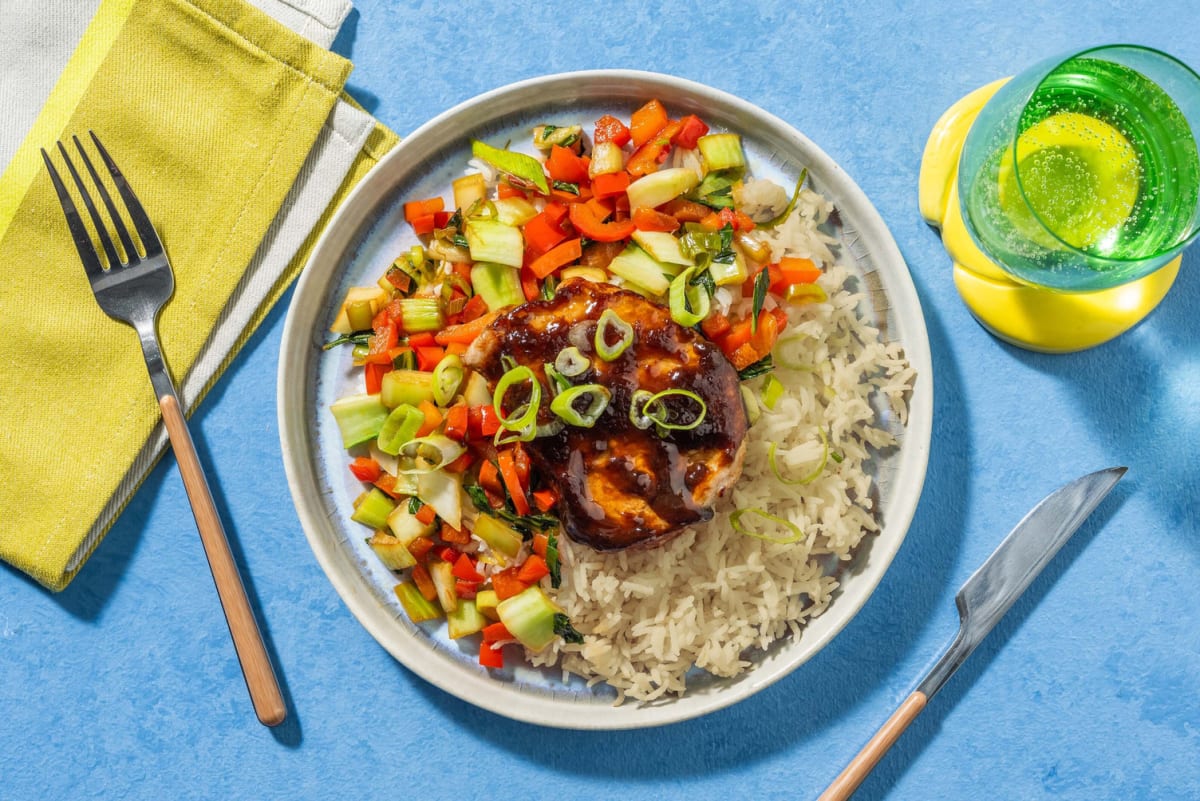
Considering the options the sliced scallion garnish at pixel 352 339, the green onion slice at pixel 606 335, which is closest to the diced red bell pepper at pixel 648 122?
the green onion slice at pixel 606 335

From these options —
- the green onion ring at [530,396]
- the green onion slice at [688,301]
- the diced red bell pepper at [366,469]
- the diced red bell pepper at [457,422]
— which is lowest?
the diced red bell pepper at [366,469]

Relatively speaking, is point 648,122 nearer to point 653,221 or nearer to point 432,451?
point 653,221

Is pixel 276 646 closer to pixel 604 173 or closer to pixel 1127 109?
pixel 604 173

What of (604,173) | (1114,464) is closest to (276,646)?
(604,173)

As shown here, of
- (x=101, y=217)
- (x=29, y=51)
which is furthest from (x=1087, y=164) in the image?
(x=29, y=51)

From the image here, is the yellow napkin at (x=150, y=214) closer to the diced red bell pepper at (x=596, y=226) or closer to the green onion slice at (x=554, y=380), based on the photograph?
the diced red bell pepper at (x=596, y=226)
